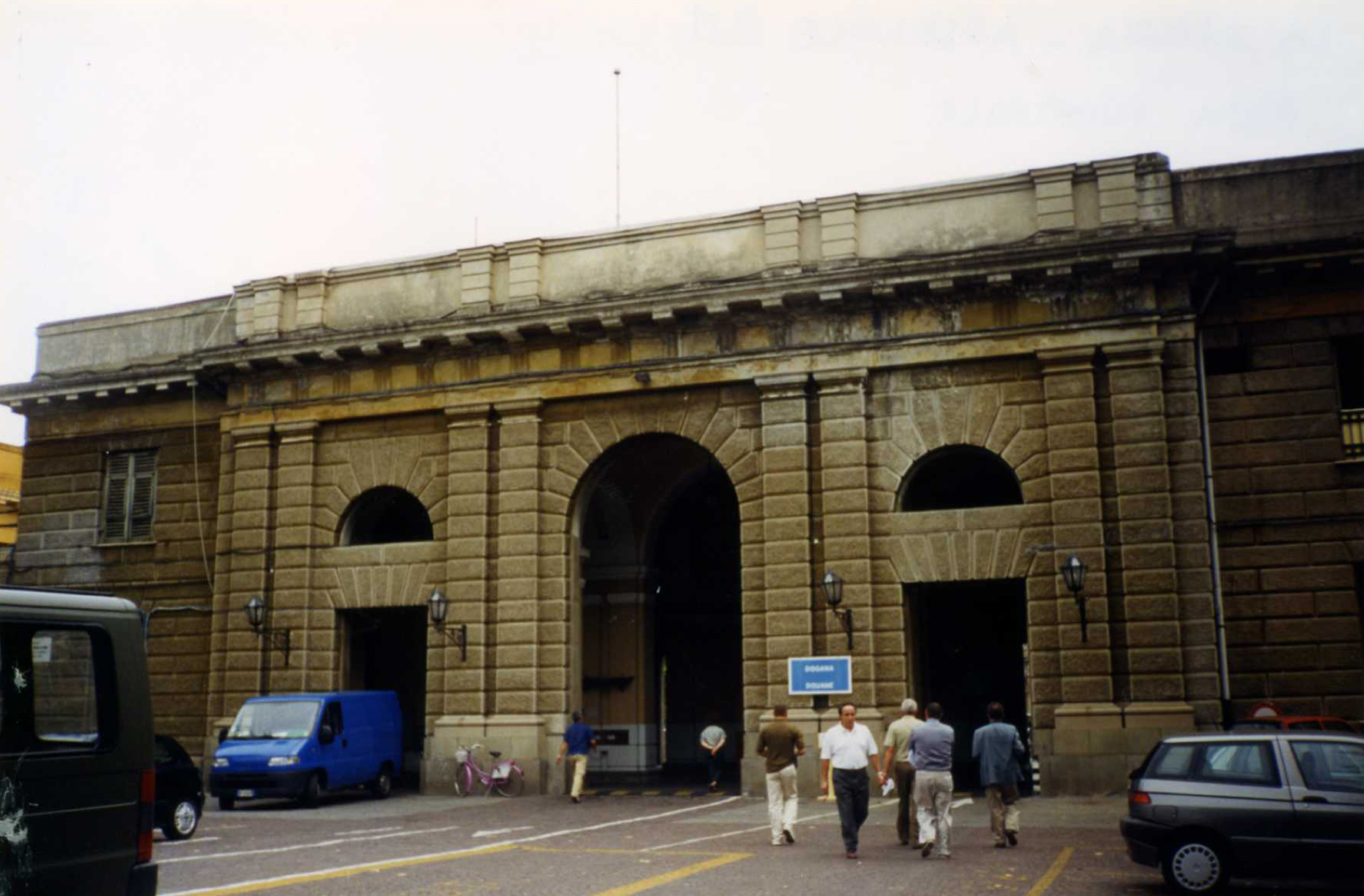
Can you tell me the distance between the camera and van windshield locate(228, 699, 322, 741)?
24.9 meters

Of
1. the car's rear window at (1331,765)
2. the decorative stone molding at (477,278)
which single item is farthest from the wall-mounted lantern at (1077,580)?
the decorative stone molding at (477,278)

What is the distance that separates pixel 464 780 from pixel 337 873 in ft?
40.0

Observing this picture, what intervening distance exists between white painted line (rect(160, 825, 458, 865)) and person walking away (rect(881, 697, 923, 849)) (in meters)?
6.61

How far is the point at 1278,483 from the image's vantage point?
2334 cm

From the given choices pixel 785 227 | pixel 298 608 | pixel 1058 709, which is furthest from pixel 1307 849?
pixel 298 608

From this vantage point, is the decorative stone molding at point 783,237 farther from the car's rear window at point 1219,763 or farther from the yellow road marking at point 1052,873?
the car's rear window at point 1219,763

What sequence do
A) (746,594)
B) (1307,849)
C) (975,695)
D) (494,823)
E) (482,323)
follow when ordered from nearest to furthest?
(1307,849) → (494,823) → (746,594) → (482,323) → (975,695)

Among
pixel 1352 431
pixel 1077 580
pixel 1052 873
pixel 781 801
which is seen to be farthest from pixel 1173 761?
pixel 1352 431

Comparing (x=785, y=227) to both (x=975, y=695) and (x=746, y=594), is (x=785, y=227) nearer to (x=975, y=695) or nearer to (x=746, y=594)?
(x=746, y=594)

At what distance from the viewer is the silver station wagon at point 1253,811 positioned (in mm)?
11875

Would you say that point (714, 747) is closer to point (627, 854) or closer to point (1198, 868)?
point (627, 854)

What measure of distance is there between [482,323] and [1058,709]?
13144mm

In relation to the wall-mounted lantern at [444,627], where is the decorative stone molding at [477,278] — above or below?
above

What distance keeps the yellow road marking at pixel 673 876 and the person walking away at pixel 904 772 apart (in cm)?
210
